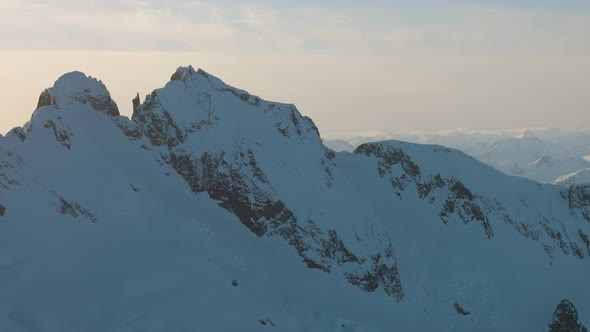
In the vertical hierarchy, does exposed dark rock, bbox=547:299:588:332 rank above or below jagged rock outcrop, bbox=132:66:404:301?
below

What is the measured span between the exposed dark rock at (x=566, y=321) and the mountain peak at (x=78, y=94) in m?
98.7

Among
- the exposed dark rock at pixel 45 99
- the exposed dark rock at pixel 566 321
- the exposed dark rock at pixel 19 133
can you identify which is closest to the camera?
the exposed dark rock at pixel 19 133

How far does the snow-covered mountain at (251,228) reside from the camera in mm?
98056

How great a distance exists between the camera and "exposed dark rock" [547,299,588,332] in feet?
425

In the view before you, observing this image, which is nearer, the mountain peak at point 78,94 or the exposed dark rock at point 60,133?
the exposed dark rock at point 60,133

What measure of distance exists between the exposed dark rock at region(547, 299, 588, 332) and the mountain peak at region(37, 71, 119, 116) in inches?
3884

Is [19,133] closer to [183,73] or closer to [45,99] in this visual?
[45,99]

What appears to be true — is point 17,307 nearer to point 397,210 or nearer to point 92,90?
point 92,90

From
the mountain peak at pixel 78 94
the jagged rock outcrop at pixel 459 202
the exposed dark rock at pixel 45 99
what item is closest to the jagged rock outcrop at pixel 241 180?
the mountain peak at pixel 78 94

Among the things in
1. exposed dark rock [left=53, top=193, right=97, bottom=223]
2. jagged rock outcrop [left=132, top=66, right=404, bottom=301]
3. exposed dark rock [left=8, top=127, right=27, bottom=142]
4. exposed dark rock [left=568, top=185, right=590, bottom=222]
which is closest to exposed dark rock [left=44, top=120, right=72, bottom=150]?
exposed dark rock [left=8, top=127, right=27, bottom=142]

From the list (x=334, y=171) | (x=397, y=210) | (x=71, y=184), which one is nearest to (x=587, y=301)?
(x=397, y=210)

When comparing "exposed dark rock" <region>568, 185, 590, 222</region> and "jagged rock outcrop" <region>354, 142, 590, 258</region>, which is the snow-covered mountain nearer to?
"jagged rock outcrop" <region>354, 142, 590, 258</region>

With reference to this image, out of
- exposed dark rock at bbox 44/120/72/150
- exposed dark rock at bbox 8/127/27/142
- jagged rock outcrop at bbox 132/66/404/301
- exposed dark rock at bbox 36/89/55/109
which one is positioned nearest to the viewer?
exposed dark rock at bbox 8/127/27/142

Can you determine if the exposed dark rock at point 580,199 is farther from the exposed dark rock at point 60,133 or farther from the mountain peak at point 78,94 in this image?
the exposed dark rock at point 60,133
